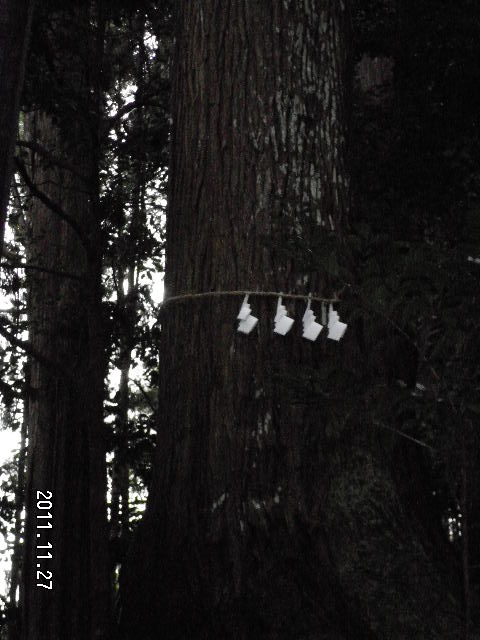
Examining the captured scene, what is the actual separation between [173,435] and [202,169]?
0.93 m

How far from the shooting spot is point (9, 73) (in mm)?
1835

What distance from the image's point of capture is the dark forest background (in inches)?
78.0

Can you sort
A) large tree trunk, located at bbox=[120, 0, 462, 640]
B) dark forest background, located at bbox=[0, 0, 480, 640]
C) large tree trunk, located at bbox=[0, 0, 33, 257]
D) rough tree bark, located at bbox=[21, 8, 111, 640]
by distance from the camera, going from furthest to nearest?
rough tree bark, located at bbox=[21, 8, 111, 640] < large tree trunk, located at bbox=[120, 0, 462, 640] < dark forest background, located at bbox=[0, 0, 480, 640] < large tree trunk, located at bbox=[0, 0, 33, 257]

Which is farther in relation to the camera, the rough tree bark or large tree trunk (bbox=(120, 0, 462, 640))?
the rough tree bark

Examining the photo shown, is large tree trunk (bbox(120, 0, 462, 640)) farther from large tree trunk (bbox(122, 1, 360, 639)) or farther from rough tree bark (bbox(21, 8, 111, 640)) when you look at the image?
rough tree bark (bbox(21, 8, 111, 640))

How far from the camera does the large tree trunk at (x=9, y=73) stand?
1.83m

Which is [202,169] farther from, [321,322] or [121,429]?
[121,429]

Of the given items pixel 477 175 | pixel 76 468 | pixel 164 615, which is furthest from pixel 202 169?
pixel 76 468

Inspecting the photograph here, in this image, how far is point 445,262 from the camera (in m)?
1.86

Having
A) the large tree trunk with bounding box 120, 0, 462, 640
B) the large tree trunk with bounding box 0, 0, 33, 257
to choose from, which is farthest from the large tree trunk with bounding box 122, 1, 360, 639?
the large tree trunk with bounding box 0, 0, 33, 257

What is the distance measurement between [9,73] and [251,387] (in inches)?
53.5

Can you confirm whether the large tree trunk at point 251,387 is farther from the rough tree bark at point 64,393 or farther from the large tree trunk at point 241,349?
the rough tree bark at point 64,393

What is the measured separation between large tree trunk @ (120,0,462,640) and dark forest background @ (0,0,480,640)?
0.02 m

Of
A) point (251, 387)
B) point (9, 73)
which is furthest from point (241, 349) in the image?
point (9, 73)
